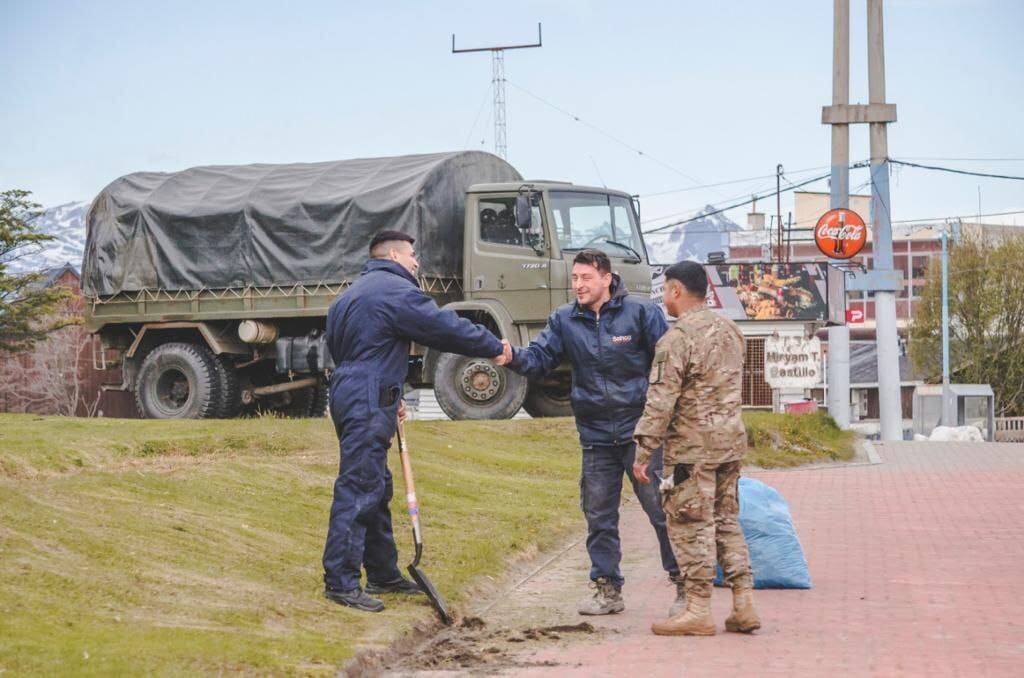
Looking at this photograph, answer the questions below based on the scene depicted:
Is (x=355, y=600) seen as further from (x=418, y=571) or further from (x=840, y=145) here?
(x=840, y=145)

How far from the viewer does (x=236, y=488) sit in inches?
439

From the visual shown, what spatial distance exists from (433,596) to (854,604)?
2.38m

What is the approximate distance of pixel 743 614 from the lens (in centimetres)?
777

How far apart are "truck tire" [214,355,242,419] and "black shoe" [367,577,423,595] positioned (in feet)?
44.3

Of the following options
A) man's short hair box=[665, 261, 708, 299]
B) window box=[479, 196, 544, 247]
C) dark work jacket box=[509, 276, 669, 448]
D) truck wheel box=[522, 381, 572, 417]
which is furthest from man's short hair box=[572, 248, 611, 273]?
truck wheel box=[522, 381, 572, 417]

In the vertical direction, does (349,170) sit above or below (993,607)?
above

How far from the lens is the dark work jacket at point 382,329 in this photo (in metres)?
8.24

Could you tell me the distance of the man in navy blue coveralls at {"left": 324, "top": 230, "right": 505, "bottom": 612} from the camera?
26.7 ft

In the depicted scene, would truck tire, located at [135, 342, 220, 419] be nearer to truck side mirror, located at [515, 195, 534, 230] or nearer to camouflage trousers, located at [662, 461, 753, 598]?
truck side mirror, located at [515, 195, 534, 230]

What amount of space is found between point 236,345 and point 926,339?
51.5 metres

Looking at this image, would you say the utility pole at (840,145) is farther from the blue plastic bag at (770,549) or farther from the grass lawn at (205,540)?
the blue plastic bag at (770,549)

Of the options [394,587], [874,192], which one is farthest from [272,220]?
[874,192]

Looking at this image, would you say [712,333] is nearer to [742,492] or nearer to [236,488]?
[742,492]

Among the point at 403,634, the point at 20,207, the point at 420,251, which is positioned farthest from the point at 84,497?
the point at 20,207
